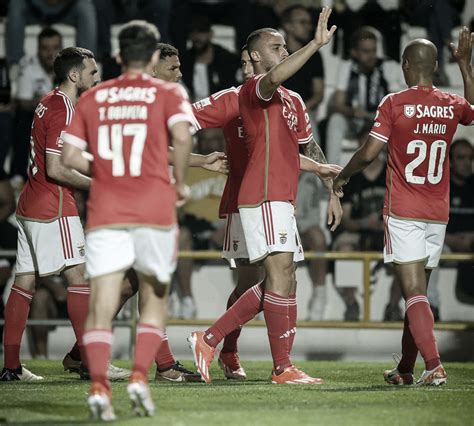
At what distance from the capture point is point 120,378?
24.9ft

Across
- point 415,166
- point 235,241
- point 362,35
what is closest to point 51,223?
point 235,241

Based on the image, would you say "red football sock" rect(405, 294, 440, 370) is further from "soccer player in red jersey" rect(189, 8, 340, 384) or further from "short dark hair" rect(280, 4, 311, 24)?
"short dark hair" rect(280, 4, 311, 24)

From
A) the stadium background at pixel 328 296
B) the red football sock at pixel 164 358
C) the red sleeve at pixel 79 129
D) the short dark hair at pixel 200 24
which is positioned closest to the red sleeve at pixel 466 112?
the red football sock at pixel 164 358

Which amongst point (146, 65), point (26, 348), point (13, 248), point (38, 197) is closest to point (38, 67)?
point (13, 248)

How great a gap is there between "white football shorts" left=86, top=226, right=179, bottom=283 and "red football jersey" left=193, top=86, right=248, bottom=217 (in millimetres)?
2499

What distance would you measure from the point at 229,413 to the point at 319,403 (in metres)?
0.68

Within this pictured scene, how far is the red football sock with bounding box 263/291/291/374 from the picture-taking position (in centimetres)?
722

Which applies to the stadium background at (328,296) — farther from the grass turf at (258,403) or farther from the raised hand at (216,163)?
the raised hand at (216,163)

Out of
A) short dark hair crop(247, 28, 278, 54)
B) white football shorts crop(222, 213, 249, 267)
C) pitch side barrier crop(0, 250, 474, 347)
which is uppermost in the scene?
short dark hair crop(247, 28, 278, 54)

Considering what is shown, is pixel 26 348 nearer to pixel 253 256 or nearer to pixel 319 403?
pixel 253 256

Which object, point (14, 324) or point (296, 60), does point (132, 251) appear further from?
point (14, 324)

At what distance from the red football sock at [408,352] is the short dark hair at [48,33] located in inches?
231

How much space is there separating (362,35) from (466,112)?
15.1 ft

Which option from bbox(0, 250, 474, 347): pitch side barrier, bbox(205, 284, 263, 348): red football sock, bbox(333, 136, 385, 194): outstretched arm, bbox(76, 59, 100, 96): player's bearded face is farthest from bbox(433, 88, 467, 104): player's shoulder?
bbox(0, 250, 474, 347): pitch side barrier
